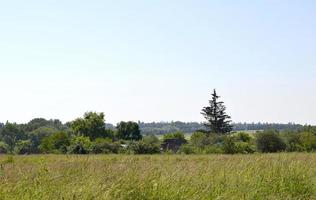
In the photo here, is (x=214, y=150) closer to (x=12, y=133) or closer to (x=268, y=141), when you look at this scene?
(x=268, y=141)

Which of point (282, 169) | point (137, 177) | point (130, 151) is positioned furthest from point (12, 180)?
point (130, 151)

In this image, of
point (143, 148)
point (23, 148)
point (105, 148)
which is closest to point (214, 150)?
point (143, 148)

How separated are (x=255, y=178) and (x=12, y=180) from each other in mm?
4556

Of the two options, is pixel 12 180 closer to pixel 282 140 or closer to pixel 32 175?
pixel 32 175

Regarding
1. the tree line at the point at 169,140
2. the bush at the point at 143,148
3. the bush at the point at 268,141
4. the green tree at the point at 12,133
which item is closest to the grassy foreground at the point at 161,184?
the tree line at the point at 169,140

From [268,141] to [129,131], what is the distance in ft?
156

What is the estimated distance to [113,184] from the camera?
6.65 meters

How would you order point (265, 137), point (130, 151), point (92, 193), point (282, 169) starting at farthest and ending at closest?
point (265, 137) < point (130, 151) < point (282, 169) < point (92, 193)

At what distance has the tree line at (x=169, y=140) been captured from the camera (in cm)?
5938

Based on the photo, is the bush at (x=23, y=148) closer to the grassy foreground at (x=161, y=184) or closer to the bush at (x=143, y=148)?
the bush at (x=143, y=148)

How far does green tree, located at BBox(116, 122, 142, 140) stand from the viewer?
106 m

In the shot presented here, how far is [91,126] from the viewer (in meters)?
102

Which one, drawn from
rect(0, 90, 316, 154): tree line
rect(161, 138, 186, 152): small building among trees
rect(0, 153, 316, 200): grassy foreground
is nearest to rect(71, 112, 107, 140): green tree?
rect(0, 90, 316, 154): tree line

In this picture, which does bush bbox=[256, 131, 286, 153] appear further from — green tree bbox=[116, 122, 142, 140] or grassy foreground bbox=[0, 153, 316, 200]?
grassy foreground bbox=[0, 153, 316, 200]
